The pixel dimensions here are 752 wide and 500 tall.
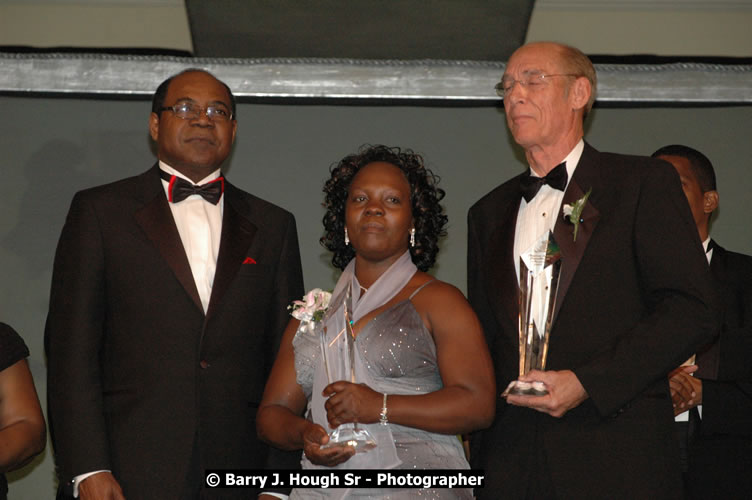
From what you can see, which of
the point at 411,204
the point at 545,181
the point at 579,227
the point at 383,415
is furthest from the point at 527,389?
the point at 411,204

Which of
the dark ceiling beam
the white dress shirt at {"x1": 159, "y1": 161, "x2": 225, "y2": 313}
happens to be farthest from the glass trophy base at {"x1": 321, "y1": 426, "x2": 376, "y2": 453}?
the dark ceiling beam

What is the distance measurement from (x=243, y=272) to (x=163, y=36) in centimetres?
401

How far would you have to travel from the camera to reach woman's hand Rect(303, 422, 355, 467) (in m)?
2.83

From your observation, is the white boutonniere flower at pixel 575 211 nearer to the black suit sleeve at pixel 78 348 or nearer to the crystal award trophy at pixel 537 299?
the crystal award trophy at pixel 537 299

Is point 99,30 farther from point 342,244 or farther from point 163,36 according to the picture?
point 342,244

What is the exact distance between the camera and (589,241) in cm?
293

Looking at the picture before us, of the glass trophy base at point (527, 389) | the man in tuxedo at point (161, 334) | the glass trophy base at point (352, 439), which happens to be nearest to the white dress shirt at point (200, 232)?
the man in tuxedo at point (161, 334)

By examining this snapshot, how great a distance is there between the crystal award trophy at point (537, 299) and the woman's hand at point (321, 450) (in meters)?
0.58

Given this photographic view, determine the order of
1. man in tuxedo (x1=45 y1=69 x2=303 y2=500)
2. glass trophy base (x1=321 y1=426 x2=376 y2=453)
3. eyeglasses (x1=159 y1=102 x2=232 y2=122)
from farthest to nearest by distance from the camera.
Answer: eyeglasses (x1=159 y1=102 x2=232 y2=122) < man in tuxedo (x1=45 y1=69 x2=303 y2=500) < glass trophy base (x1=321 y1=426 x2=376 y2=453)

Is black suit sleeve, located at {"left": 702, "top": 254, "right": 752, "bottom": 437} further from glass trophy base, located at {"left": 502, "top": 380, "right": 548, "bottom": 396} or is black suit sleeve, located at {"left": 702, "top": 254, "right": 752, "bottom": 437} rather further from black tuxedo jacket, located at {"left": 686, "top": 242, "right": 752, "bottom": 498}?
glass trophy base, located at {"left": 502, "top": 380, "right": 548, "bottom": 396}

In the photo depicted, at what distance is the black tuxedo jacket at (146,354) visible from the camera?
3.25 m

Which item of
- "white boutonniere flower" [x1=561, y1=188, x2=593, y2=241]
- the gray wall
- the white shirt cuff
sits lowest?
the white shirt cuff

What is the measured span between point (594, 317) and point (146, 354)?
1.54 metres

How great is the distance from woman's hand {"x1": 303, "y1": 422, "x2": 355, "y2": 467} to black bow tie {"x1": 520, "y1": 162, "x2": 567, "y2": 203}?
1049 mm
